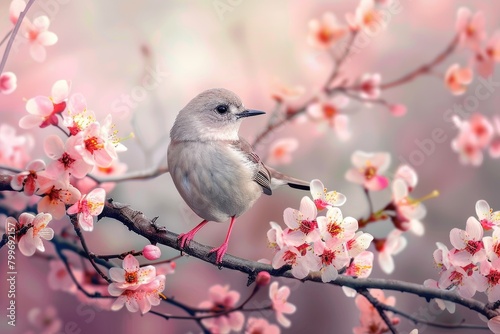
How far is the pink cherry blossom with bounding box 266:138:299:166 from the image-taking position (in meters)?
1.07

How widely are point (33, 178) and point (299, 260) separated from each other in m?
0.32

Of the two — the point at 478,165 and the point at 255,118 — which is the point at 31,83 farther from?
the point at 478,165

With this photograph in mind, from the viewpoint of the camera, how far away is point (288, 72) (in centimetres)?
114

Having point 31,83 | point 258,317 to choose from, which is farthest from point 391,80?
point 31,83

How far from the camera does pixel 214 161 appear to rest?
2.52 ft

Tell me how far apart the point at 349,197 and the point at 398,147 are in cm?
15

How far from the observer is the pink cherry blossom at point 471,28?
1.08 metres

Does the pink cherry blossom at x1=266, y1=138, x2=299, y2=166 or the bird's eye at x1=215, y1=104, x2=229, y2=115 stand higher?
the bird's eye at x1=215, y1=104, x2=229, y2=115

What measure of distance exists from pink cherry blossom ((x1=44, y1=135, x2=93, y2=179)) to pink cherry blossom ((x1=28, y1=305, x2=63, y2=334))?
1.43ft

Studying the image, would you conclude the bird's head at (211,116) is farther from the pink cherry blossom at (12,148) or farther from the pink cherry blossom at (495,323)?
the pink cherry blossom at (495,323)

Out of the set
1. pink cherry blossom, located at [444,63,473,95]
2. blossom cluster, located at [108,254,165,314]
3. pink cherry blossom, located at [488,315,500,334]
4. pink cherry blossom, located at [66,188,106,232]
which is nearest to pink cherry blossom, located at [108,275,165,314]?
blossom cluster, located at [108,254,165,314]

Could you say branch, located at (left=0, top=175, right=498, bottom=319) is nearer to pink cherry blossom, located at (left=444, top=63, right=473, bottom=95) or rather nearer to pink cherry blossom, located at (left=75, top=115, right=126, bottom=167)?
pink cherry blossom, located at (left=75, top=115, right=126, bottom=167)

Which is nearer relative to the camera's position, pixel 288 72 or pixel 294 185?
pixel 294 185

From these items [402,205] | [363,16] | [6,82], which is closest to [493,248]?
[402,205]
